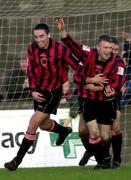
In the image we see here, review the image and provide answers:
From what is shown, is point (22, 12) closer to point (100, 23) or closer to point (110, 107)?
point (100, 23)

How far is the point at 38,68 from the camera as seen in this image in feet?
30.6

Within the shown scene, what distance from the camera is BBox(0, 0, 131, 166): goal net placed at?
1351cm

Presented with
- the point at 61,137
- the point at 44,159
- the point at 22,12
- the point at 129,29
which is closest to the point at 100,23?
the point at 129,29

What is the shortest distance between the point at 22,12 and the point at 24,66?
49.0 inches


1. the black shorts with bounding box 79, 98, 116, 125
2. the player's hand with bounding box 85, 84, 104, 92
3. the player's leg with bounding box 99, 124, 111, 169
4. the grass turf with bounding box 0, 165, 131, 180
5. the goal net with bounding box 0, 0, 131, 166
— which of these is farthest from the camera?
the goal net with bounding box 0, 0, 131, 166

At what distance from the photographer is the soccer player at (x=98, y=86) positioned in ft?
29.7

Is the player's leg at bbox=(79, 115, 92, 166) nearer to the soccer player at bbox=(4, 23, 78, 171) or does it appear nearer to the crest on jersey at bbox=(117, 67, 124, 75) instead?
the soccer player at bbox=(4, 23, 78, 171)

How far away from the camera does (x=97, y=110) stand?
9312 mm

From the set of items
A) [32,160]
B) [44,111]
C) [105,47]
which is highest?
[105,47]

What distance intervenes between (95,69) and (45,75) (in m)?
0.65

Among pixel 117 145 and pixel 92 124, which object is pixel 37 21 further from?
pixel 92 124

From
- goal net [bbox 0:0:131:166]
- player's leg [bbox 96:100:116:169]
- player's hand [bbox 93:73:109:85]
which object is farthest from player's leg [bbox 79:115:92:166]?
goal net [bbox 0:0:131:166]

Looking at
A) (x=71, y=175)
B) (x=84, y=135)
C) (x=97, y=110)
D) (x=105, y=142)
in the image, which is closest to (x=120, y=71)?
(x=97, y=110)

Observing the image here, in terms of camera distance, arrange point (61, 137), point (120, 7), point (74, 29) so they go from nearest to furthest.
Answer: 1. point (61, 137)
2. point (120, 7)
3. point (74, 29)
